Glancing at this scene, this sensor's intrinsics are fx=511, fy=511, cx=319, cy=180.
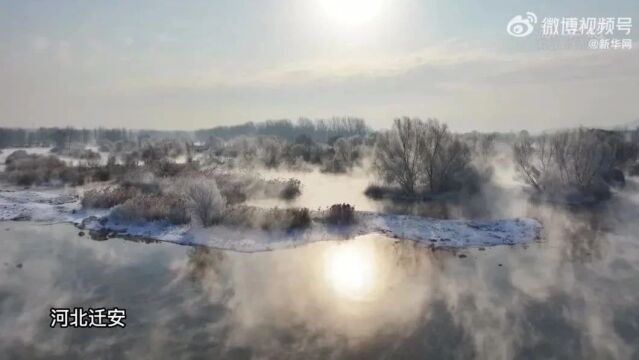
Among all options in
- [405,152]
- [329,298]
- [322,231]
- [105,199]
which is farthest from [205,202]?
[405,152]

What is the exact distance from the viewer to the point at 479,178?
44.2 m

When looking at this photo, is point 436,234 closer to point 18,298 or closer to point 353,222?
point 353,222

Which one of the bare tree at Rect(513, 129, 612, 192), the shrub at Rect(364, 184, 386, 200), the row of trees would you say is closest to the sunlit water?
the shrub at Rect(364, 184, 386, 200)

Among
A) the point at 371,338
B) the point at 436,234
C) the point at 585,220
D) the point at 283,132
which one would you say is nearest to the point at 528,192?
the point at 585,220

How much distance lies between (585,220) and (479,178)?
14.6 m

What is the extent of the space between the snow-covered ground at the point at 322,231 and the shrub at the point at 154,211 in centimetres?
48

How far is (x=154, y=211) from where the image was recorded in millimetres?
27062

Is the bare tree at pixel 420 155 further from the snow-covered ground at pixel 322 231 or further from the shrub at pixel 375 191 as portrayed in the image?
the snow-covered ground at pixel 322 231

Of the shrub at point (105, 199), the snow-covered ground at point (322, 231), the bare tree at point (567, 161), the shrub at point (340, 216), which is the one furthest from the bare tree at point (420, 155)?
the shrub at point (105, 199)

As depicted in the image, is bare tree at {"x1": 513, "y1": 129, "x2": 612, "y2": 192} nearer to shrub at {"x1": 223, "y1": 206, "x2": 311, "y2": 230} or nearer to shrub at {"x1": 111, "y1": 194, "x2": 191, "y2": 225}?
shrub at {"x1": 223, "y1": 206, "x2": 311, "y2": 230}

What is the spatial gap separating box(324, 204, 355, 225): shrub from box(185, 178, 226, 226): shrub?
5548mm

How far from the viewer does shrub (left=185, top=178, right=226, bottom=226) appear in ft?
84.6

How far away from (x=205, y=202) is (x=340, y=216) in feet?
22.8

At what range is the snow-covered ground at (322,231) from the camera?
23.7 metres
